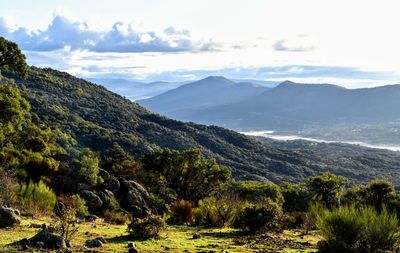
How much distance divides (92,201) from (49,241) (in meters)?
13.8

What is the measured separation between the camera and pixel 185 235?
17.8m

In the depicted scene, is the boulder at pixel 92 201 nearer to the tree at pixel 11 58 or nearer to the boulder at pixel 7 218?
the boulder at pixel 7 218

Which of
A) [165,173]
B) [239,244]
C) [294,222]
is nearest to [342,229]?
[239,244]

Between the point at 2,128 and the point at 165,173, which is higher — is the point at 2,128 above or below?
above

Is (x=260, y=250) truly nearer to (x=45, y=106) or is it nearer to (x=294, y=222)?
(x=294, y=222)

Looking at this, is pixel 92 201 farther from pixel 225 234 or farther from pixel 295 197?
pixel 295 197

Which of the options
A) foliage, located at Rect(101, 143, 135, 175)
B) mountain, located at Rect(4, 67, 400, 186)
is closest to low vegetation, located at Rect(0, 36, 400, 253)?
foliage, located at Rect(101, 143, 135, 175)

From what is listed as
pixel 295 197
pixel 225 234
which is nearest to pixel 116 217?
pixel 225 234

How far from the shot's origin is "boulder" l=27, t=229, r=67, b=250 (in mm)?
11734

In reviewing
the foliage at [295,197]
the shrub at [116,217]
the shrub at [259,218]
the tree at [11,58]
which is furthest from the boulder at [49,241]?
the foliage at [295,197]

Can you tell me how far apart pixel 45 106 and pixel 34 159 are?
257ft

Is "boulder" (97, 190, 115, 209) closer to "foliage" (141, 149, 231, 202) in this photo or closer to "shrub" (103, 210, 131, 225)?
"shrub" (103, 210, 131, 225)

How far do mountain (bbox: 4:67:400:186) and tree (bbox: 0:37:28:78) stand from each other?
57060 mm

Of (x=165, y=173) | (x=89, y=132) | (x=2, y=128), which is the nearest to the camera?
(x=2, y=128)
